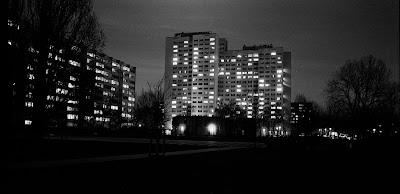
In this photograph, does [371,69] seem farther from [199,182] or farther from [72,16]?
[199,182]

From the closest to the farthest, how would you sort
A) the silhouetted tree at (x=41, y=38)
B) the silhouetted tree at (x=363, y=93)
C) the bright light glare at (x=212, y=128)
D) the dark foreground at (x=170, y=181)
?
the dark foreground at (x=170, y=181) → the silhouetted tree at (x=41, y=38) → the silhouetted tree at (x=363, y=93) → the bright light glare at (x=212, y=128)

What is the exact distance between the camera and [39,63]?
2328cm

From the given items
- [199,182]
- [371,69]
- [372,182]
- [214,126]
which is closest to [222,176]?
[199,182]

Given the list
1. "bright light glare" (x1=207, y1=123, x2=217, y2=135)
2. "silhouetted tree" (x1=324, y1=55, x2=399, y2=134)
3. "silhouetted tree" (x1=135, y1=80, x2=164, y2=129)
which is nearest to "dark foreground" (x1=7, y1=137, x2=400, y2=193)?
"silhouetted tree" (x1=135, y1=80, x2=164, y2=129)

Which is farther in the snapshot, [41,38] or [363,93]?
[363,93]

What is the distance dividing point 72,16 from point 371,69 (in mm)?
39154

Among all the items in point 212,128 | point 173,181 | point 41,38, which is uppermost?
point 41,38

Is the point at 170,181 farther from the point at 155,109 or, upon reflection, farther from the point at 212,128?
the point at 212,128

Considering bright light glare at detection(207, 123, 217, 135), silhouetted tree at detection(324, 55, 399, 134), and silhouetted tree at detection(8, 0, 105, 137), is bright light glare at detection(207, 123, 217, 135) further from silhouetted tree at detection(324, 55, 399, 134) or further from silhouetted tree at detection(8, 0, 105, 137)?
silhouetted tree at detection(8, 0, 105, 137)

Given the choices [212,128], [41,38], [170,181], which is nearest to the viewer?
[170,181]

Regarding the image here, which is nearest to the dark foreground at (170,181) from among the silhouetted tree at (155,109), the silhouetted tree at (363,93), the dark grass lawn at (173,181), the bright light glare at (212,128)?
the dark grass lawn at (173,181)

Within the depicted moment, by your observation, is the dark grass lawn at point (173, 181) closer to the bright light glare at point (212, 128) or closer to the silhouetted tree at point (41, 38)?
the silhouetted tree at point (41, 38)

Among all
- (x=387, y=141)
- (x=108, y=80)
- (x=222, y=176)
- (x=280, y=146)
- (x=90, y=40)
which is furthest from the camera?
(x=108, y=80)

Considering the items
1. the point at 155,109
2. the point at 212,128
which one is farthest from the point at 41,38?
the point at 212,128
